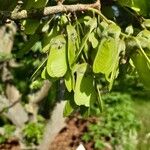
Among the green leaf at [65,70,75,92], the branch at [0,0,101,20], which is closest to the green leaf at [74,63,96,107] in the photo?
the green leaf at [65,70,75,92]

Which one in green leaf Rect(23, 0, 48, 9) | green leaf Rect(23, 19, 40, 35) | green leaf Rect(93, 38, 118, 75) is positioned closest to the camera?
green leaf Rect(93, 38, 118, 75)

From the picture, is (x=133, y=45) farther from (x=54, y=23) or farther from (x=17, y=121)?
(x=17, y=121)

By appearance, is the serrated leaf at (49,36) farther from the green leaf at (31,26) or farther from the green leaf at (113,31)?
the green leaf at (113,31)

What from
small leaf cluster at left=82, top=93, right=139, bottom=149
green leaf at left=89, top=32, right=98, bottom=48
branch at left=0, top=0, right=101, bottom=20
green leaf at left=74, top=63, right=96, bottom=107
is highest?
branch at left=0, top=0, right=101, bottom=20

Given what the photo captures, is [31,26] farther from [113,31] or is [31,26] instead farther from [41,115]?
[41,115]

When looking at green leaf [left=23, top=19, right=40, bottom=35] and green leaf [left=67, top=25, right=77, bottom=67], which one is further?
green leaf [left=23, top=19, right=40, bottom=35]

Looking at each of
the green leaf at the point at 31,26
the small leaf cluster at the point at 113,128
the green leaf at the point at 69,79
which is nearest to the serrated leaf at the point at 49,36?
the green leaf at the point at 31,26

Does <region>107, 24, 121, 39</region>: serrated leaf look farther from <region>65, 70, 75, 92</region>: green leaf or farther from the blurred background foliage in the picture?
the blurred background foliage
